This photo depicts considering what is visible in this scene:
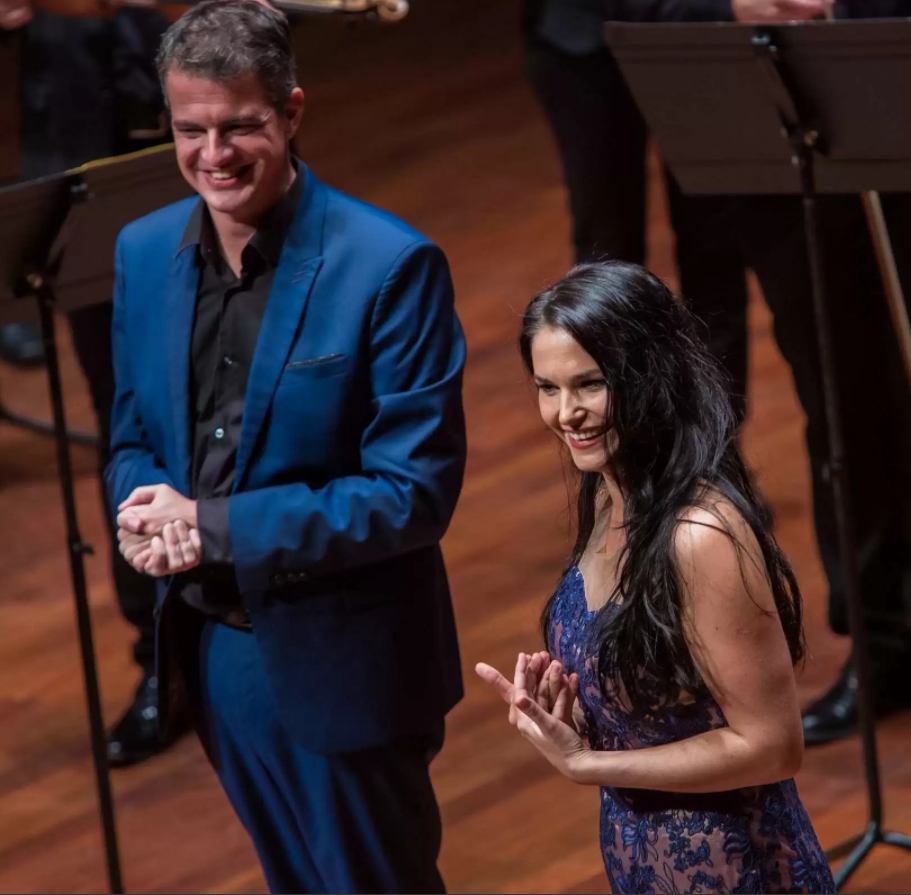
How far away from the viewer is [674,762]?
2.15 meters

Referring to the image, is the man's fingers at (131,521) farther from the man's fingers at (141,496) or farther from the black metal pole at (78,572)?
the black metal pole at (78,572)

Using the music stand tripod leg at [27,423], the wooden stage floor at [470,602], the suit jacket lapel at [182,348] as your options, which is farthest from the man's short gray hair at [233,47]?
the music stand tripod leg at [27,423]

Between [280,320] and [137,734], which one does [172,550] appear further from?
[137,734]

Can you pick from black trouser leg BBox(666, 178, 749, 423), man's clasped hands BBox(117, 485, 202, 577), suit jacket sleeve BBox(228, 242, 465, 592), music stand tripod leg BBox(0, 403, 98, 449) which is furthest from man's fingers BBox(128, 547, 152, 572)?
music stand tripod leg BBox(0, 403, 98, 449)

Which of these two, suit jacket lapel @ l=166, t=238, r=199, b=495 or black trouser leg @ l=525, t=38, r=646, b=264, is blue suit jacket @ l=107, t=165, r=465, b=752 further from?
black trouser leg @ l=525, t=38, r=646, b=264

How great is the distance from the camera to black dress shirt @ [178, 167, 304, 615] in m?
2.65

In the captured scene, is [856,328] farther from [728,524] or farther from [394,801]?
[728,524]

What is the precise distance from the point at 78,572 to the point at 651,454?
130 cm

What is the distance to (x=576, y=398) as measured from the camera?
7.12ft

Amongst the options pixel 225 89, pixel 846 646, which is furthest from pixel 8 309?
pixel 846 646

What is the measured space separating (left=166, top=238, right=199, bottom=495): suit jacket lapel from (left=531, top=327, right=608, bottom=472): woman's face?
698 millimetres

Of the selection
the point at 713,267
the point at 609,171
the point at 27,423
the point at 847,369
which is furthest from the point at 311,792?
the point at 27,423

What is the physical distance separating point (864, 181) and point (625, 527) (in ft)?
4.26

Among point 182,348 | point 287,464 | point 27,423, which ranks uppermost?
point 182,348
